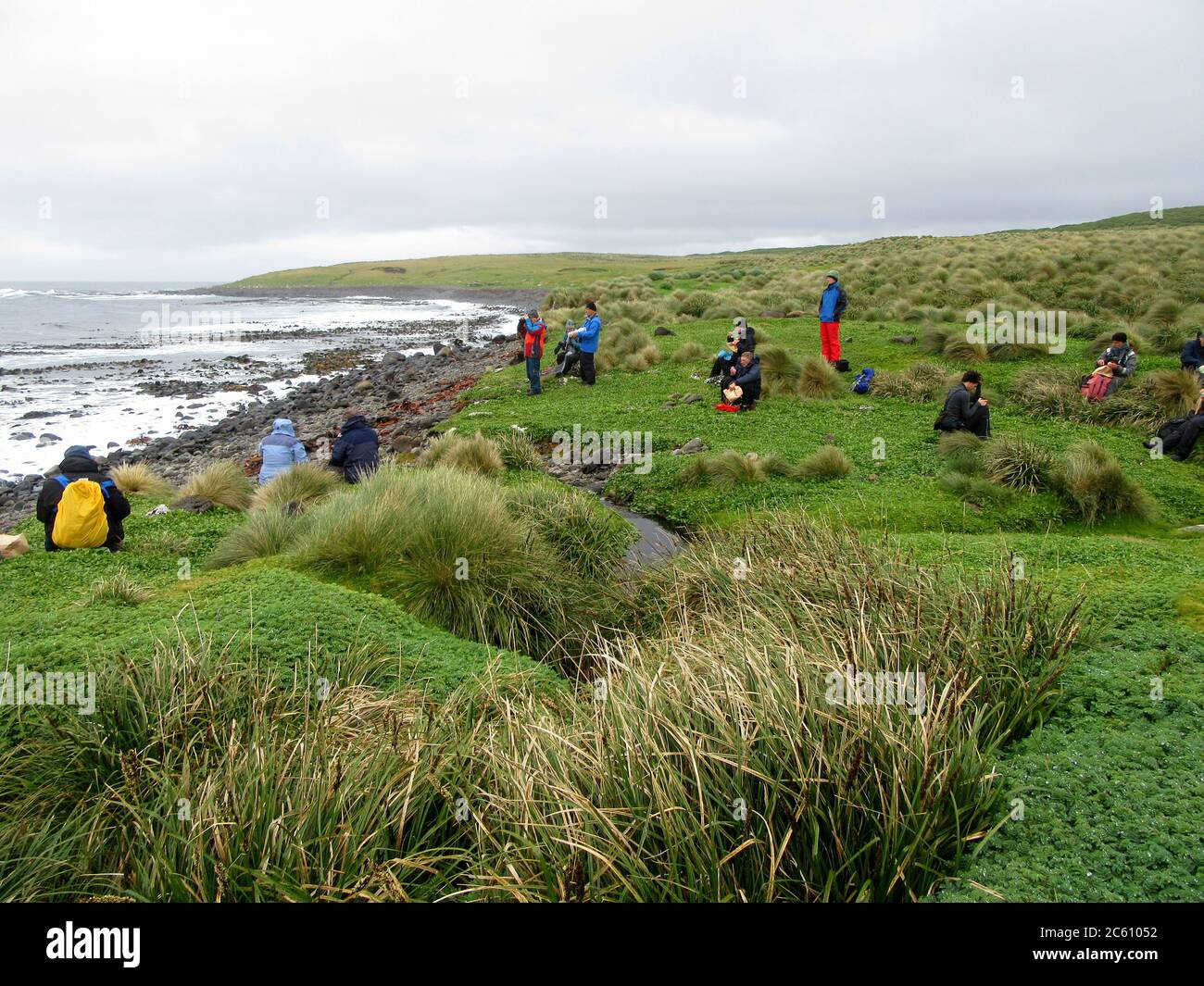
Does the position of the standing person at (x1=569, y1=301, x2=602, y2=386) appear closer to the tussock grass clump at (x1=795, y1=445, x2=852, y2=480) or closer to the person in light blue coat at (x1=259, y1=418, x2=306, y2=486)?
the person in light blue coat at (x1=259, y1=418, x2=306, y2=486)

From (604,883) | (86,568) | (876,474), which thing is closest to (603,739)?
(604,883)

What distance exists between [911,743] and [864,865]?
58 cm

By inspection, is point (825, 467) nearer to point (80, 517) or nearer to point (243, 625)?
point (243, 625)

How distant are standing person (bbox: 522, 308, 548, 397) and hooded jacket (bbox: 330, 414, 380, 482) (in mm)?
6439

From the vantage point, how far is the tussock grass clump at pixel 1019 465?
32.6 ft

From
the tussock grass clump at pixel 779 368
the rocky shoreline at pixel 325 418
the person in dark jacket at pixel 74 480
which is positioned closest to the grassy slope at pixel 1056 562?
the tussock grass clump at pixel 779 368

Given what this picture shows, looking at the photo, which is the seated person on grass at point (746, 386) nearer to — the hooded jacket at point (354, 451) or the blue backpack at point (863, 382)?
the blue backpack at point (863, 382)

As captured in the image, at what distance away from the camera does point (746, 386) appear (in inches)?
583

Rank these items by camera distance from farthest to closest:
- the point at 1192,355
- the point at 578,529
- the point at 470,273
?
the point at 470,273 → the point at 1192,355 → the point at 578,529

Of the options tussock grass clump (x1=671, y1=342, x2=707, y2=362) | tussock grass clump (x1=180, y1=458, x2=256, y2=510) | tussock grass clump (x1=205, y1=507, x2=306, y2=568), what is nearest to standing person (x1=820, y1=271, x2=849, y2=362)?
tussock grass clump (x1=671, y1=342, x2=707, y2=362)

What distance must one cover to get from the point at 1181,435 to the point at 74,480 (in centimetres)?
1441

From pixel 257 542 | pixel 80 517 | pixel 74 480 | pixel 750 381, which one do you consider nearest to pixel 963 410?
pixel 750 381

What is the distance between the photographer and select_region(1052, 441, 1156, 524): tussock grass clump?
9.33 m

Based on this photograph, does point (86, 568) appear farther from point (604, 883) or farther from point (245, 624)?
point (604, 883)
